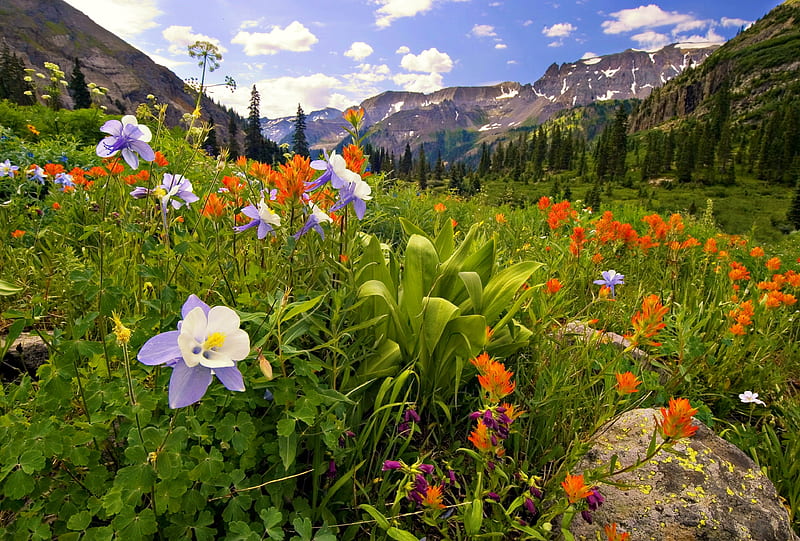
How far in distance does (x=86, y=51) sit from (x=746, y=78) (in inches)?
6615

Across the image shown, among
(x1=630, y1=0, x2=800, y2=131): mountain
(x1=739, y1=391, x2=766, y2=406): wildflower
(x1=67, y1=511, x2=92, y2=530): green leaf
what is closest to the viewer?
(x1=67, y1=511, x2=92, y2=530): green leaf

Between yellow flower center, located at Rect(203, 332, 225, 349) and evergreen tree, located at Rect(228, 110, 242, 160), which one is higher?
evergreen tree, located at Rect(228, 110, 242, 160)

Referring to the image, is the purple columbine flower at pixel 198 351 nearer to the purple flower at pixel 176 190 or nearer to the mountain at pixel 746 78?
the purple flower at pixel 176 190

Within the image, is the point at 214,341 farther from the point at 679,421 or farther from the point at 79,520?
the point at 679,421

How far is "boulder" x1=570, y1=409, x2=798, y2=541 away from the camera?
4.20ft

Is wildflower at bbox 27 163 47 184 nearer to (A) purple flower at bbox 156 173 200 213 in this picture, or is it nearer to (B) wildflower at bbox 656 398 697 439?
(A) purple flower at bbox 156 173 200 213

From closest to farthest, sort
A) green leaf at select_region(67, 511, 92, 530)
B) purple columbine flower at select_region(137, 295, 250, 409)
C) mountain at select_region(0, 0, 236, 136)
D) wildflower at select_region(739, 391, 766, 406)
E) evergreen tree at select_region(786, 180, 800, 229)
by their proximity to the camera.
Result: purple columbine flower at select_region(137, 295, 250, 409)
green leaf at select_region(67, 511, 92, 530)
wildflower at select_region(739, 391, 766, 406)
evergreen tree at select_region(786, 180, 800, 229)
mountain at select_region(0, 0, 236, 136)

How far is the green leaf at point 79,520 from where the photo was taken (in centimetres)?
87

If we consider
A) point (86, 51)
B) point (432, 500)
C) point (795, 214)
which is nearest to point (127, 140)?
point (432, 500)

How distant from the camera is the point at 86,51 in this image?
119m

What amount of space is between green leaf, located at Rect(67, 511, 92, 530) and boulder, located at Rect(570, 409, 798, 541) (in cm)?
136

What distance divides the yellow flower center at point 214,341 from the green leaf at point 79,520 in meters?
0.54

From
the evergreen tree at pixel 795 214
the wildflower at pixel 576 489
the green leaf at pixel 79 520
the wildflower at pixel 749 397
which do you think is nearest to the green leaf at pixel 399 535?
the wildflower at pixel 576 489

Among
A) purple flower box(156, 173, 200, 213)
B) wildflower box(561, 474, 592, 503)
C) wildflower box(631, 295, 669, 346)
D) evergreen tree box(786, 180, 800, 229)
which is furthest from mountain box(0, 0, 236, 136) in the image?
wildflower box(561, 474, 592, 503)
